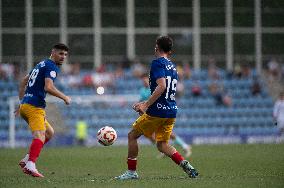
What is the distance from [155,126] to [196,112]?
739 inches

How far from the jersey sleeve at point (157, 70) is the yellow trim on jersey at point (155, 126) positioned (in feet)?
2.18

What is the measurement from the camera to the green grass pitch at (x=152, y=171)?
1188 cm

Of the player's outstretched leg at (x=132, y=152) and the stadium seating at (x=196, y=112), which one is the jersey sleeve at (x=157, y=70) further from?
the stadium seating at (x=196, y=112)

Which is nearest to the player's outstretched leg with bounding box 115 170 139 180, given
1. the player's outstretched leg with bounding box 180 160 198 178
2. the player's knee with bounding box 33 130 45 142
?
the player's outstretched leg with bounding box 180 160 198 178

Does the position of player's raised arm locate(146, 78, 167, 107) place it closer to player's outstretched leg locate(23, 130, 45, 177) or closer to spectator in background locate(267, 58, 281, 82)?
player's outstretched leg locate(23, 130, 45, 177)

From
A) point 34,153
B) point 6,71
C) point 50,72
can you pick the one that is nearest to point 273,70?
point 6,71

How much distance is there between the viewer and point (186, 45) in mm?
33906

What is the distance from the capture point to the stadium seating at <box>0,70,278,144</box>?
29.2 m

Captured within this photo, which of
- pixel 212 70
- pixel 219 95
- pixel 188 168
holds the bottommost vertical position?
pixel 188 168

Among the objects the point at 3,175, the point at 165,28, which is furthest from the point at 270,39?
the point at 3,175

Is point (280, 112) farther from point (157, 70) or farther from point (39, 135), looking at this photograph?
point (157, 70)

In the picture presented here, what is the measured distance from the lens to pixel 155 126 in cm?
1255

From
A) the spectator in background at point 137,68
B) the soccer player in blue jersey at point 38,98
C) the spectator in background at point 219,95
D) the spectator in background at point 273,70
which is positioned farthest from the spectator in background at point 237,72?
the soccer player in blue jersey at point 38,98

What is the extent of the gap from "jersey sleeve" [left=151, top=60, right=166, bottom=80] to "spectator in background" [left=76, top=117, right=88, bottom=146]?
16306 mm
